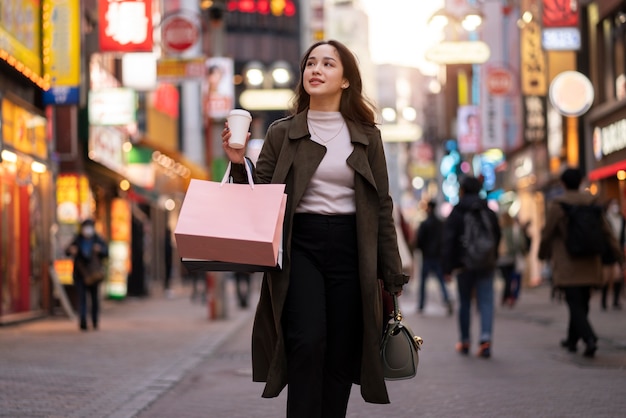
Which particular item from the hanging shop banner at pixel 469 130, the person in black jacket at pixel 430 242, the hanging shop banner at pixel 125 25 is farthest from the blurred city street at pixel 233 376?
the hanging shop banner at pixel 469 130

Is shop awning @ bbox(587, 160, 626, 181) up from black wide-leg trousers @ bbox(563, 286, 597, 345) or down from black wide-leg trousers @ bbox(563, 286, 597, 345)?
up

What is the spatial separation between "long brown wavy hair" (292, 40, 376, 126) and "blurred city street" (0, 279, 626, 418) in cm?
297

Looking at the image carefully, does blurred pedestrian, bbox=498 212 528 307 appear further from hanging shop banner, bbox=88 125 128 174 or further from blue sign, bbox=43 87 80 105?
hanging shop banner, bbox=88 125 128 174

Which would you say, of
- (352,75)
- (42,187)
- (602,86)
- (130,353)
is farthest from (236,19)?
(352,75)

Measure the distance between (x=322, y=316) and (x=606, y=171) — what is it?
23.8 m

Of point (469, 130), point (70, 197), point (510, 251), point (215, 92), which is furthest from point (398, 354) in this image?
point (469, 130)

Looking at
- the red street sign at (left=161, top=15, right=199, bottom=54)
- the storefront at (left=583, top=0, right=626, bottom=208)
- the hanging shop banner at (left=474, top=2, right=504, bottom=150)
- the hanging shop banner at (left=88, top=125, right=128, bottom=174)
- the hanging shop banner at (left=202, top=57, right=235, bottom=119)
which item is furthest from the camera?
the hanging shop banner at (left=474, top=2, right=504, bottom=150)

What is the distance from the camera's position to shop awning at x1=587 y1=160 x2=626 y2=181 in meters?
26.2

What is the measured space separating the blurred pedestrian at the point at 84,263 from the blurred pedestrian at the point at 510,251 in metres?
7.38

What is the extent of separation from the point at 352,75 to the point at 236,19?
80.3 meters

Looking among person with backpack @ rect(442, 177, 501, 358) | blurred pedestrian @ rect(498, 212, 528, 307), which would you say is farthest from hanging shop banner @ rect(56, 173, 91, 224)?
person with backpack @ rect(442, 177, 501, 358)

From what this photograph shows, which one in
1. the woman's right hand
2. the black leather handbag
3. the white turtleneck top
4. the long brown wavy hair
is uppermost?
the long brown wavy hair

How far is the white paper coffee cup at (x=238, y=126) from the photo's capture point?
497 cm

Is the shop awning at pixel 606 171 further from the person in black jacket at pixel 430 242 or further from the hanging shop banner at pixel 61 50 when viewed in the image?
the hanging shop banner at pixel 61 50
